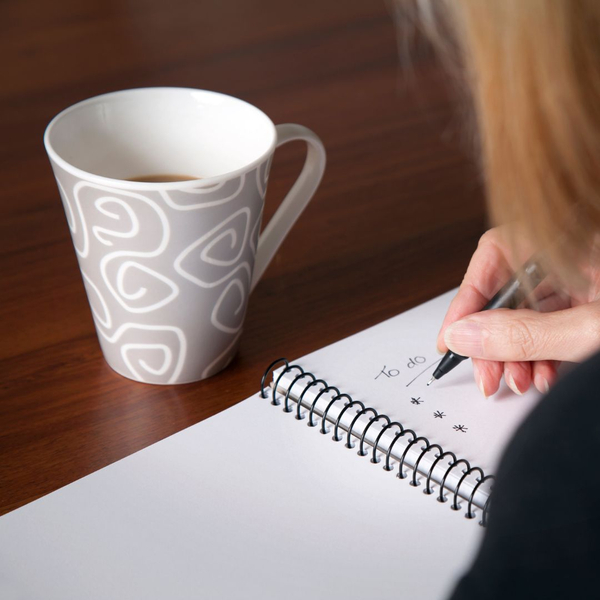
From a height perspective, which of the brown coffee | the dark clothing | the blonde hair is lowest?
the dark clothing

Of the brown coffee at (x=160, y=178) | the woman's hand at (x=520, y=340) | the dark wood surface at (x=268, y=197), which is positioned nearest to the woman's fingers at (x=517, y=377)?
the woman's hand at (x=520, y=340)

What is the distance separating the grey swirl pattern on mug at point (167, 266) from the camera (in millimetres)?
535

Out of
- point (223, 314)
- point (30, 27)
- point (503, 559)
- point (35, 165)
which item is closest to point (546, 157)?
point (503, 559)

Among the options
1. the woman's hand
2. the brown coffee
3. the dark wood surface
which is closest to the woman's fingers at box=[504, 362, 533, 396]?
the woman's hand

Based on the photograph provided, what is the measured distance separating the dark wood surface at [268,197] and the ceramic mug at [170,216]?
0.05 metres

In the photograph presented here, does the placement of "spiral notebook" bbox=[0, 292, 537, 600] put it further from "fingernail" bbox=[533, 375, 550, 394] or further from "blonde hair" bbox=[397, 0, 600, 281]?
"blonde hair" bbox=[397, 0, 600, 281]

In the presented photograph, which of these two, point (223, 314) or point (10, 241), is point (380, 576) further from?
point (10, 241)

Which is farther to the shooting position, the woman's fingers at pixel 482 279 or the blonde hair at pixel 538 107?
the woman's fingers at pixel 482 279

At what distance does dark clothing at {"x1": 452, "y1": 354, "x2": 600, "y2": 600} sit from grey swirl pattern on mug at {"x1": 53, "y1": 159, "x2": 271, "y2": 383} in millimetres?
298

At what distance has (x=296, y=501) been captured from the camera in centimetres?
53

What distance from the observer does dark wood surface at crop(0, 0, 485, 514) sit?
61cm

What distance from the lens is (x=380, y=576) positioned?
0.48 metres

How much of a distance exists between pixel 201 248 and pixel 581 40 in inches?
11.4

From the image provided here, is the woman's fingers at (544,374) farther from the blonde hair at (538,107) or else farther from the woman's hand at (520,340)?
the blonde hair at (538,107)
